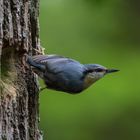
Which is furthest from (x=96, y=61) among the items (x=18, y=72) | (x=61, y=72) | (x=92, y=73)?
(x=18, y=72)

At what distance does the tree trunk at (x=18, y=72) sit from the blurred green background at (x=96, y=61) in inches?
96.2

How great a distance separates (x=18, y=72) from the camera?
5.59m

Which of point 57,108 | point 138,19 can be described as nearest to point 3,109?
point 57,108

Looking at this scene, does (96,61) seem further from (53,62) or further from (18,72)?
(18,72)

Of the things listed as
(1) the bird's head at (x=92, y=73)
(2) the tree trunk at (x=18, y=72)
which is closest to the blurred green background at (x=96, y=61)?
(1) the bird's head at (x=92, y=73)

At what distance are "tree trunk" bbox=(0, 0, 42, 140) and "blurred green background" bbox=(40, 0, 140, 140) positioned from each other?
2444mm

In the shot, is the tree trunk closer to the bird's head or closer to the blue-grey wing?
the blue-grey wing

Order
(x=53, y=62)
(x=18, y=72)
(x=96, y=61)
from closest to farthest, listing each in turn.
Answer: (x=18, y=72) → (x=53, y=62) → (x=96, y=61)

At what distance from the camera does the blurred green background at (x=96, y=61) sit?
8.59m

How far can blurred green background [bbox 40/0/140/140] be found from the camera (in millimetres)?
8594

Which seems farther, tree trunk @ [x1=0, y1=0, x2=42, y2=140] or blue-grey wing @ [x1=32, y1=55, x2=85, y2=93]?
blue-grey wing @ [x1=32, y1=55, x2=85, y2=93]

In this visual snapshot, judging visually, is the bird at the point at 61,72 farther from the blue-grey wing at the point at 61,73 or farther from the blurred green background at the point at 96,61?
the blurred green background at the point at 96,61

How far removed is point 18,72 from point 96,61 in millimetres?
2981

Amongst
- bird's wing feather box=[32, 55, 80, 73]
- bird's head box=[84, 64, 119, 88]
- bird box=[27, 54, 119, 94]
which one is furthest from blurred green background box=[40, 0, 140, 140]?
bird's wing feather box=[32, 55, 80, 73]
